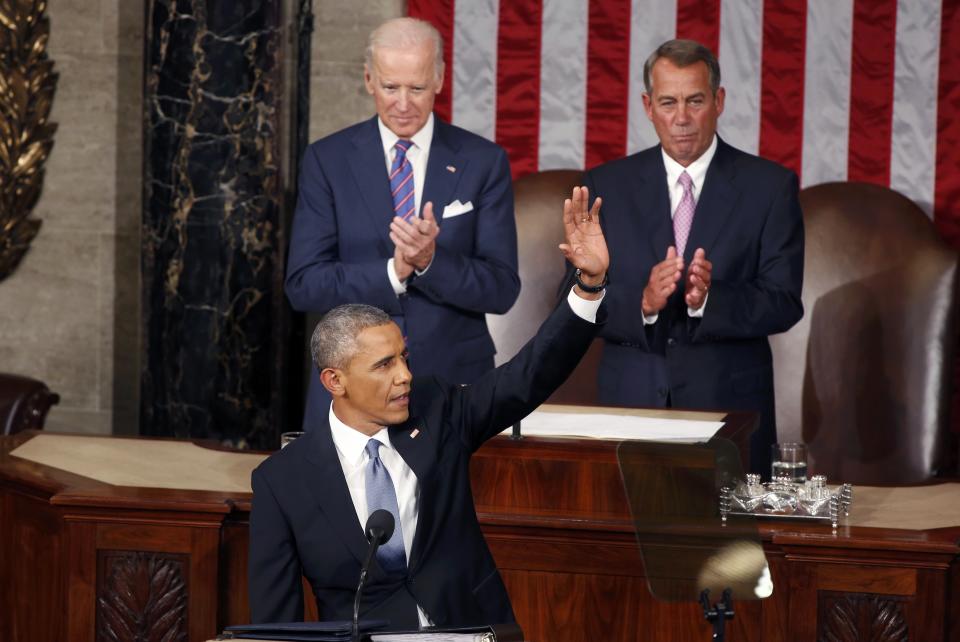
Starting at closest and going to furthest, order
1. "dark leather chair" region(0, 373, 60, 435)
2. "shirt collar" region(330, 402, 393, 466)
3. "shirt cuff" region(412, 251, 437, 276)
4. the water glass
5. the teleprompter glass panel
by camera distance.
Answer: the teleprompter glass panel < "shirt collar" region(330, 402, 393, 466) < the water glass < "shirt cuff" region(412, 251, 437, 276) < "dark leather chair" region(0, 373, 60, 435)

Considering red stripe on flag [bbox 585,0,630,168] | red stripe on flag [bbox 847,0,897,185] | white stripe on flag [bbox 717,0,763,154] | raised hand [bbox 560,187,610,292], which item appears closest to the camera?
raised hand [bbox 560,187,610,292]

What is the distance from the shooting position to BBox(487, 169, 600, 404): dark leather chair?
614 centimetres

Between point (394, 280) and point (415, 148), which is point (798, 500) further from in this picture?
point (415, 148)

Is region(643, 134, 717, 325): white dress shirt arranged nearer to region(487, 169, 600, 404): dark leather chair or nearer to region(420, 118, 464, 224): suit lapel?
region(420, 118, 464, 224): suit lapel

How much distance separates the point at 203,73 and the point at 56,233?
134cm

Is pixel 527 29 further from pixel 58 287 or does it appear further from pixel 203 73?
pixel 58 287

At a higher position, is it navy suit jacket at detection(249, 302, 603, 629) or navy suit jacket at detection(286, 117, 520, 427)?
navy suit jacket at detection(286, 117, 520, 427)

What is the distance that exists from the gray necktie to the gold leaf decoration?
421 centimetres

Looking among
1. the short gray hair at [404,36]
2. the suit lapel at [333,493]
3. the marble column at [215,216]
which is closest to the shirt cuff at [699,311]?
the short gray hair at [404,36]

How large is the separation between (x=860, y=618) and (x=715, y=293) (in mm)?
1217

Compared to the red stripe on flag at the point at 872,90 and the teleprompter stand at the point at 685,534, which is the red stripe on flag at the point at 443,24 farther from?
the teleprompter stand at the point at 685,534

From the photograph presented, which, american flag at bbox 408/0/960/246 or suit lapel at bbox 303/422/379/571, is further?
american flag at bbox 408/0/960/246

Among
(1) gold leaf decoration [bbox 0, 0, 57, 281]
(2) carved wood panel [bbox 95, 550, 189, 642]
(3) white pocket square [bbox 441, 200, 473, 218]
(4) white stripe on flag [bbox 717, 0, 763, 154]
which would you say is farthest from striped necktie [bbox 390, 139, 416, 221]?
(1) gold leaf decoration [bbox 0, 0, 57, 281]

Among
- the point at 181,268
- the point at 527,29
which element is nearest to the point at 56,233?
the point at 181,268
